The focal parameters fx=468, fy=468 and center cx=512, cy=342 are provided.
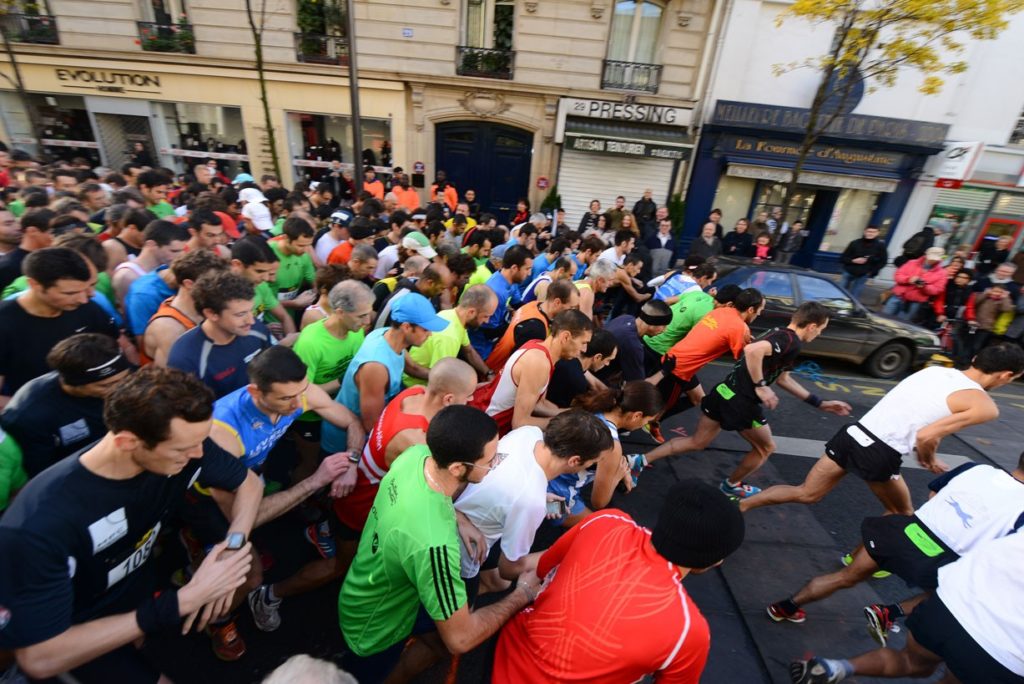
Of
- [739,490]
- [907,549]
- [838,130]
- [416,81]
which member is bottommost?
[739,490]

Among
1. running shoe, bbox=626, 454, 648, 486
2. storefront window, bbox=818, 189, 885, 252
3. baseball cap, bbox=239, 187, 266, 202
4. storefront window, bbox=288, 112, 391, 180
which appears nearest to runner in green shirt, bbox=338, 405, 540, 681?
running shoe, bbox=626, 454, 648, 486

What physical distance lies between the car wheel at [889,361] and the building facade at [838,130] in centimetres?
601

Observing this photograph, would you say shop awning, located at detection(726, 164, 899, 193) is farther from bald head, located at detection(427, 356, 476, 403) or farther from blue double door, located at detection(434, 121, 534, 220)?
bald head, located at detection(427, 356, 476, 403)

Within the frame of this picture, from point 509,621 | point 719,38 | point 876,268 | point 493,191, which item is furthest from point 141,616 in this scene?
point 719,38

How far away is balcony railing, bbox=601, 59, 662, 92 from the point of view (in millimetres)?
13383

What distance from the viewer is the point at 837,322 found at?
7422 millimetres

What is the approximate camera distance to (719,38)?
12.6 m

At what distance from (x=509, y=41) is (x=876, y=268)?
36.8ft

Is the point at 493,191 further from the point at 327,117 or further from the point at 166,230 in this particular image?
the point at 166,230

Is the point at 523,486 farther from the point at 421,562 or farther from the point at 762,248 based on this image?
the point at 762,248

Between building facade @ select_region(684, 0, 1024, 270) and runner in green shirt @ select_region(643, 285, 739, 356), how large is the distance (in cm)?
934

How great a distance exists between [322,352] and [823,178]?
50.7ft

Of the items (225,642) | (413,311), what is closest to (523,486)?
(413,311)

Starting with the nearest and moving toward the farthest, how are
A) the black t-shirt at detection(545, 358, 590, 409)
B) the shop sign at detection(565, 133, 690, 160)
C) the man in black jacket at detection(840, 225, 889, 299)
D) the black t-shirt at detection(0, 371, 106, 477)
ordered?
the black t-shirt at detection(0, 371, 106, 477) → the black t-shirt at detection(545, 358, 590, 409) → the man in black jacket at detection(840, 225, 889, 299) → the shop sign at detection(565, 133, 690, 160)
